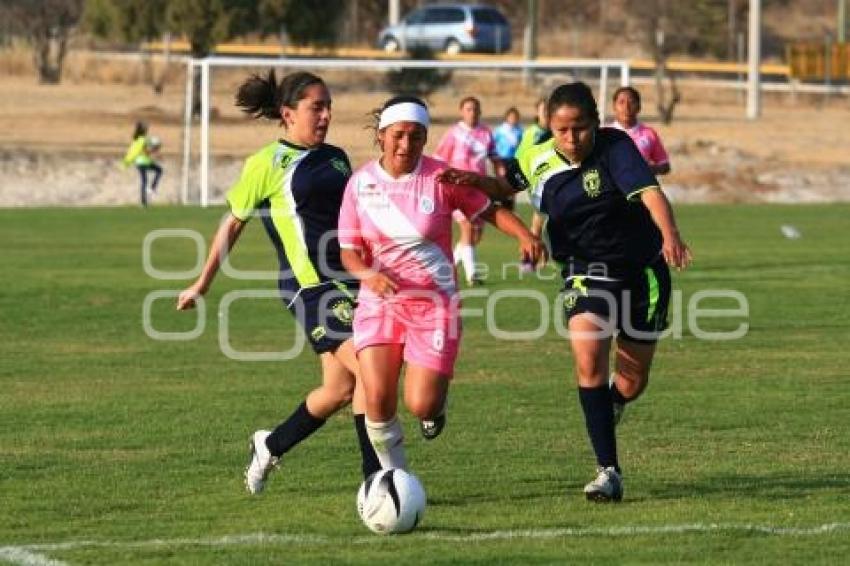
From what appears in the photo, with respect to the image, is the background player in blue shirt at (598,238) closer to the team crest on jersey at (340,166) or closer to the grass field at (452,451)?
the grass field at (452,451)

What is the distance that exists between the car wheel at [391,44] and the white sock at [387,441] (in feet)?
172

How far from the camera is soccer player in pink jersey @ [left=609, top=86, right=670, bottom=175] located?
721 inches

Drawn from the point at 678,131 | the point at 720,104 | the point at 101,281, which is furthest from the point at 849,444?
the point at 720,104

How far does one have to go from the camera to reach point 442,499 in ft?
30.5

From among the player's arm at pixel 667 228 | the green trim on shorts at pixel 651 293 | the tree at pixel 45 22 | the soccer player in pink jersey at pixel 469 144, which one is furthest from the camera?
the tree at pixel 45 22

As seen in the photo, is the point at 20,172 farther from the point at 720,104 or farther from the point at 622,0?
the point at 622,0

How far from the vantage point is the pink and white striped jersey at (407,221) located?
28.3 feet

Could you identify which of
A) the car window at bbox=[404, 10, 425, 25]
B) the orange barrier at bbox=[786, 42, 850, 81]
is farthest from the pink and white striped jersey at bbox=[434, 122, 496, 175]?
the orange barrier at bbox=[786, 42, 850, 81]

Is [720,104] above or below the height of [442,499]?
above

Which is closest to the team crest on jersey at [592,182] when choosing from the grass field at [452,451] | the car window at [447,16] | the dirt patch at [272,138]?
the grass field at [452,451]

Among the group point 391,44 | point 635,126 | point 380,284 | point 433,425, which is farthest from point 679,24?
point 380,284

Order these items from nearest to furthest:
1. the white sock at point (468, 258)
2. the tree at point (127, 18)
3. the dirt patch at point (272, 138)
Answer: the white sock at point (468, 258) → the dirt patch at point (272, 138) → the tree at point (127, 18)

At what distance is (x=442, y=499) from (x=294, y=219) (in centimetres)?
140

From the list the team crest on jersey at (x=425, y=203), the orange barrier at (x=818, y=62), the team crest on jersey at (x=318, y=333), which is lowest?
the team crest on jersey at (x=318, y=333)
